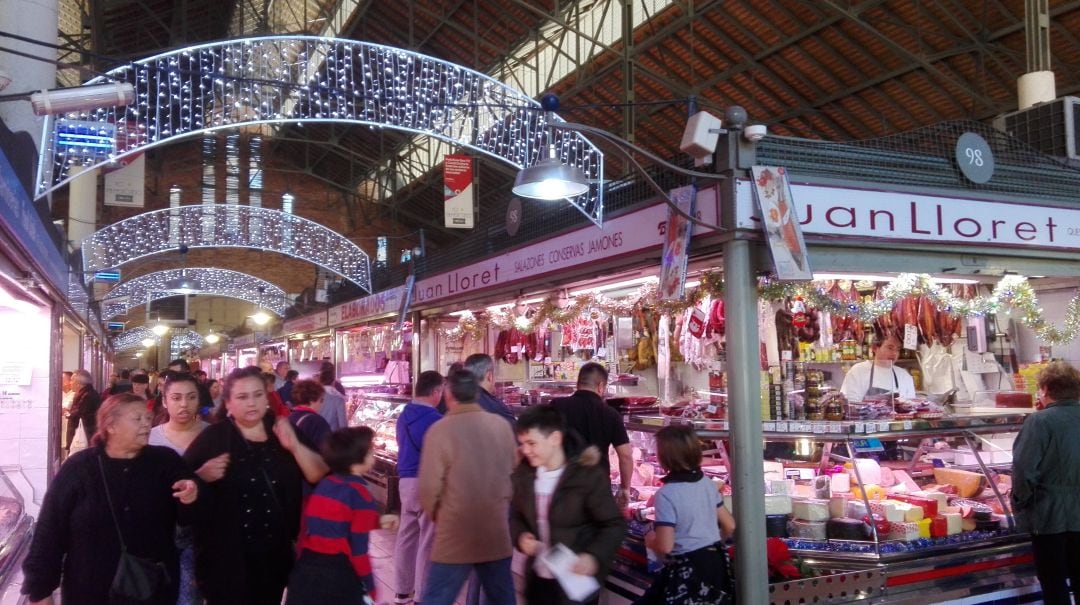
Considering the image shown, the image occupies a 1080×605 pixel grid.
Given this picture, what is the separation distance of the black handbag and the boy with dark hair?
1.37 meters

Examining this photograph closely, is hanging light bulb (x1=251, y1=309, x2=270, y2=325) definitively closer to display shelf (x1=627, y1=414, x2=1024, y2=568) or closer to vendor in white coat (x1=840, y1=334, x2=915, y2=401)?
vendor in white coat (x1=840, y1=334, x2=915, y2=401)

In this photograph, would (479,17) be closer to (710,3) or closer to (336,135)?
(710,3)

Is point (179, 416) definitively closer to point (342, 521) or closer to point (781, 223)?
point (342, 521)

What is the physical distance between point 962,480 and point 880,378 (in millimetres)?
1294

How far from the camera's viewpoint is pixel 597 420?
5.10 m

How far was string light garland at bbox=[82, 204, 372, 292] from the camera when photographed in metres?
12.6

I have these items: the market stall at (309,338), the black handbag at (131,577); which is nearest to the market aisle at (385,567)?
the black handbag at (131,577)

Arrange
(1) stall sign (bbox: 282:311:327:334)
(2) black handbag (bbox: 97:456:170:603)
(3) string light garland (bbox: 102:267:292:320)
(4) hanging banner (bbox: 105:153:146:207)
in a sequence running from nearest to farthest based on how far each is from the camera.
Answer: (2) black handbag (bbox: 97:456:170:603), (4) hanging banner (bbox: 105:153:146:207), (1) stall sign (bbox: 282:311:327:334), (3) string light garland (bbox: 102:267:292:320)

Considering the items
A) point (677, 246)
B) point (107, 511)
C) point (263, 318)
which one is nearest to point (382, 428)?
point (677, 246)

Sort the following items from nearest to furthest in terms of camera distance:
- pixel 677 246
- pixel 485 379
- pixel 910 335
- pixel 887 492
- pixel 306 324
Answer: pixel 677 246
pixel 887 492
pixel 485 379
pixel 910 335
pixel 306 324

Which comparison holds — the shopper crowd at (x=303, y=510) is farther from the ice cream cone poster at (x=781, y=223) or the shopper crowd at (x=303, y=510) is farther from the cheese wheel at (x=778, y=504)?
the ice cream cone poster at (x=781, y=223)

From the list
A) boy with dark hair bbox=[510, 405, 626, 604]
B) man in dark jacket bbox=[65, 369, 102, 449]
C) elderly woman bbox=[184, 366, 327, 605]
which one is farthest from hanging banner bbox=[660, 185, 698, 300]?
man in dark jacket bbox=[65, 369, 102, 449]

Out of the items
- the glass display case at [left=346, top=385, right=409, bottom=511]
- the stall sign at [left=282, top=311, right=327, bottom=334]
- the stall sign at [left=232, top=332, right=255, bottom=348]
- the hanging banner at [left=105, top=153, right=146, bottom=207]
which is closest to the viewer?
the glass display case at [left=346, top=385, right=409, bottom=511]

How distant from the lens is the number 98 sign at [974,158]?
18.8 ft
